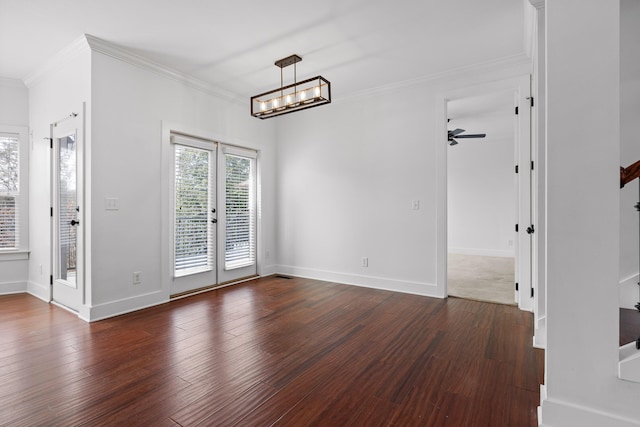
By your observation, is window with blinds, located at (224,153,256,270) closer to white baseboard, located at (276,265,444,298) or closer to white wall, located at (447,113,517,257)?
white baseboard, located at (276,265,444,298)

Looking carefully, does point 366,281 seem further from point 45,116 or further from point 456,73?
point 45,116

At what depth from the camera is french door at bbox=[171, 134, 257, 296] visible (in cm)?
398

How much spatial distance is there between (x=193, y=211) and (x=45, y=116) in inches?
82.7

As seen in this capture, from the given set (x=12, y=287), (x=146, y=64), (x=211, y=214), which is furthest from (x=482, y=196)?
(x=12, y=287)

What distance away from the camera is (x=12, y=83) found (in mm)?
4121

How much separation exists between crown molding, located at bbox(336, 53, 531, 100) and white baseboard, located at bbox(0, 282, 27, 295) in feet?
17.3

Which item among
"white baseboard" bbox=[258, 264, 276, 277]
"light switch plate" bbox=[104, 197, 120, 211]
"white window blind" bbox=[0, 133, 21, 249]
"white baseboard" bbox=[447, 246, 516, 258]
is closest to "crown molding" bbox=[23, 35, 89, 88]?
"white window blind" bbox=[0, 133, 21, 249]

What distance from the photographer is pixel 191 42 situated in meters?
3.20

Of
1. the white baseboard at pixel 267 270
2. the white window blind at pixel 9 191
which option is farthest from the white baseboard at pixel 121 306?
the white window blind at pixel 9 191

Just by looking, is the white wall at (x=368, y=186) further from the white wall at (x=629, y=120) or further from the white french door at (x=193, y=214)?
the white french door at (x=193, y=214)

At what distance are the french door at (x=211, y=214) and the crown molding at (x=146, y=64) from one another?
2.30 feet

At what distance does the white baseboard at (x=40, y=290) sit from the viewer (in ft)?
12.4

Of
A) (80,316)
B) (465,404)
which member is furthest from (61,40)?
(465,404)

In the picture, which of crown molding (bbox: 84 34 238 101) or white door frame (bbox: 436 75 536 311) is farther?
white door frame (bbox: 436 75 536 311)
